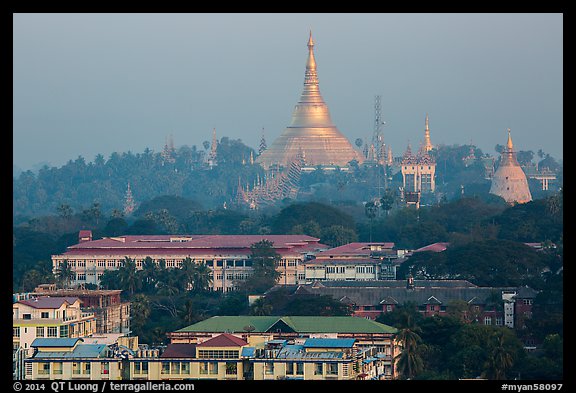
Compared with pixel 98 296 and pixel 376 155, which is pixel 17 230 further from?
pixel 376 155

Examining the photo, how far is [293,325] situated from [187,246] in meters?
26.2

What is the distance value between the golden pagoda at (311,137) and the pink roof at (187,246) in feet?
192

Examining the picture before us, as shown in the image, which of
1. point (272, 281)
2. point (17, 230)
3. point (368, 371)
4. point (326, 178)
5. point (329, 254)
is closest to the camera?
point (368, 371)

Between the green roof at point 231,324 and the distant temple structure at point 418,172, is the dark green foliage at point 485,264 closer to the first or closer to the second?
the green roof at point 231,324

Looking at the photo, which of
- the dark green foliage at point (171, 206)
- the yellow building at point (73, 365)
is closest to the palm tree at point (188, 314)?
the yellow building at point (73, 365)

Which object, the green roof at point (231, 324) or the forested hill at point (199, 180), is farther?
the forested hill at point (199, 180)

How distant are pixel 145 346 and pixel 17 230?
1518 inches

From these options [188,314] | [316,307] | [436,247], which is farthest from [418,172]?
[188,314]

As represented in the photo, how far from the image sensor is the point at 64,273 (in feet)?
190

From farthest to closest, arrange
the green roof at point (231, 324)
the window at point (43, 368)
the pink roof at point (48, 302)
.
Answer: the pink roof at point (48, 302) < the green roof at point (231, 324) < the window at point (43, 368)

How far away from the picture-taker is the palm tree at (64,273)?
184 ft

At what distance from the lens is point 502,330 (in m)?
37.0

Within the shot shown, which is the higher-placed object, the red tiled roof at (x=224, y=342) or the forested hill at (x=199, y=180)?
the forested hill at (x=199, y=180)
